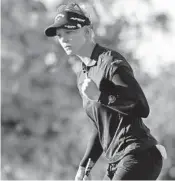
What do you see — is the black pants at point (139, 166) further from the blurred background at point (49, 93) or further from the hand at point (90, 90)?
the blurred background at point (49, 93)

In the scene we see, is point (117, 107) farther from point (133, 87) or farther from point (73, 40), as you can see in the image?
point (73, 40)

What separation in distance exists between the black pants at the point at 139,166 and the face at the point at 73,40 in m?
0.69

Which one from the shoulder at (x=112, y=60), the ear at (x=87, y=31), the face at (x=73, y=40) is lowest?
the shoulder at (x=112, y=60)

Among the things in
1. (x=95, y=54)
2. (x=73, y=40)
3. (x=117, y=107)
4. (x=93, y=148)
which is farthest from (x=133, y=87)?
(x=93, y=148)

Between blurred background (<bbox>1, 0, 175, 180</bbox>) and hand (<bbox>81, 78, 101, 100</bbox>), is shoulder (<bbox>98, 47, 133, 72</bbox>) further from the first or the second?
blurred background (<bbox>1, 0, 175, 180</bbox>)

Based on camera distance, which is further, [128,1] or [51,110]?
[128,1]

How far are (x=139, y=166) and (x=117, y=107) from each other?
35 centimetres

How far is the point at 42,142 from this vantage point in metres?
13.6

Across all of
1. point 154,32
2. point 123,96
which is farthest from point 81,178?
point 154,32

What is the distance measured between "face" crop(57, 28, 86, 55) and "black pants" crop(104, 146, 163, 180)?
27.2 inches

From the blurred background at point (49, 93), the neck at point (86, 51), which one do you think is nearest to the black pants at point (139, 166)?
the neck at point (86, 51)

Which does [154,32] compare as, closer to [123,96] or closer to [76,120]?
[76,120]

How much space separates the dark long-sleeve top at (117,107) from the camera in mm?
2926

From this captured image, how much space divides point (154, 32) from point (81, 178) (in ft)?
37.2
